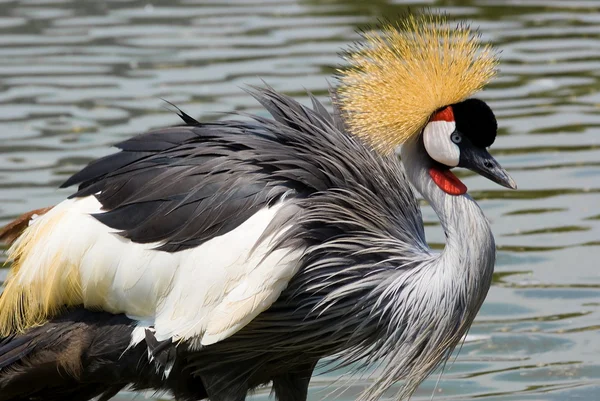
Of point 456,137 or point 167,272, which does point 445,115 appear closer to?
point 456,137

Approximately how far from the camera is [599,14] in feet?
30.3

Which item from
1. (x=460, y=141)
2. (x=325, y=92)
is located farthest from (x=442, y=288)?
(x=325, y=92)

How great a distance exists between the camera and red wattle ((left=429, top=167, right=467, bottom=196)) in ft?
12.3

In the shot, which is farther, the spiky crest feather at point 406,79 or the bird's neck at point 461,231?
the spiky crest feather at point 406,79

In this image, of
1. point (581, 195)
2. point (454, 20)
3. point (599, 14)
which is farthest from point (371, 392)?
point (599, 14)

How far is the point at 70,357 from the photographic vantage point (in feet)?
12.5

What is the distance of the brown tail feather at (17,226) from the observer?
4.21m

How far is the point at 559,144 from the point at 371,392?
10.6ft

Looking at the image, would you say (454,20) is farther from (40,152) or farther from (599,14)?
(40,152)

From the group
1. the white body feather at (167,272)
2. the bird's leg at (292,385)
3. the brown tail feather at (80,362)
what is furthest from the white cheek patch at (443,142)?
the brown tail feather at (80,362)

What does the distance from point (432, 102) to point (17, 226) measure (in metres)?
1.40

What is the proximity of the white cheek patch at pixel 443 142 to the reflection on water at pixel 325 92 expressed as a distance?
970mm

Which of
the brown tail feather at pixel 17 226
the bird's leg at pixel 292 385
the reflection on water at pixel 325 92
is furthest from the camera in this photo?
the reflection on water at pixel 325 92

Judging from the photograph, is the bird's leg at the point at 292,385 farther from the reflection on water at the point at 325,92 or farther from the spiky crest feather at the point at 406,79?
the spiky crest feather at the point at 406,79
